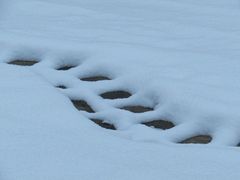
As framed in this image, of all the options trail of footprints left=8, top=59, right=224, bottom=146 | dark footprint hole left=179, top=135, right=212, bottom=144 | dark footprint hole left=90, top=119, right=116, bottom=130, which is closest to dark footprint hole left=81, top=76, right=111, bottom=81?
trail of footprints left=8, top=59, right=224, bottom=146

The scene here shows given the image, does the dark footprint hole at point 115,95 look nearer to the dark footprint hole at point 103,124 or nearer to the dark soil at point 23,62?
the dark footprint hole at point 103,124

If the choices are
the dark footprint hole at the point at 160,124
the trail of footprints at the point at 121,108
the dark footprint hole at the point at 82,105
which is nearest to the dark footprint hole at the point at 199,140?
the trail of footprints at the point at 121,108

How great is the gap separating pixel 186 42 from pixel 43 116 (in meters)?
1.40

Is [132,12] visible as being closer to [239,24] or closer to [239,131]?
[239,24]

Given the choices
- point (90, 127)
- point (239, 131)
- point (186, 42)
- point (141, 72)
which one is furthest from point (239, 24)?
point (90, 127)

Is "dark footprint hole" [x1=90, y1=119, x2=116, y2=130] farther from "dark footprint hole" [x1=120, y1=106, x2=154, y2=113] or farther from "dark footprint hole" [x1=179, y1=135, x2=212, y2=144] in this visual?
"dark footprint hole" [x1=179, y1=135, x2=212, y2=144]

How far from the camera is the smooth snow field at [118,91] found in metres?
1.96

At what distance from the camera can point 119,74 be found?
9.65 feet

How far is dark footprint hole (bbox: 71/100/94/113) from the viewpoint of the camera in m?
2.65

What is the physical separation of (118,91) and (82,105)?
0.77 ft

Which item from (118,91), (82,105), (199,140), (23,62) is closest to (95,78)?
(118,91)

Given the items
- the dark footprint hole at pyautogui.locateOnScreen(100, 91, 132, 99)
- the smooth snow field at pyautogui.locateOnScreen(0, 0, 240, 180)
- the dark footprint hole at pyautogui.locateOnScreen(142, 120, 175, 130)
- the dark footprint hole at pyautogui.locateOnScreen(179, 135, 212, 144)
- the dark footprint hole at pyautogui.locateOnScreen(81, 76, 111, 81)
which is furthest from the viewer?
the dark footprint hole at pyautogui.locateOnScreen(81, 76, 111, 81)

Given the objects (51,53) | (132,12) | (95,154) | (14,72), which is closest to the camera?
(95,154)

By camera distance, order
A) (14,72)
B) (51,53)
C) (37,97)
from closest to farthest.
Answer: (37,97)
(14,72)
(51,53)
